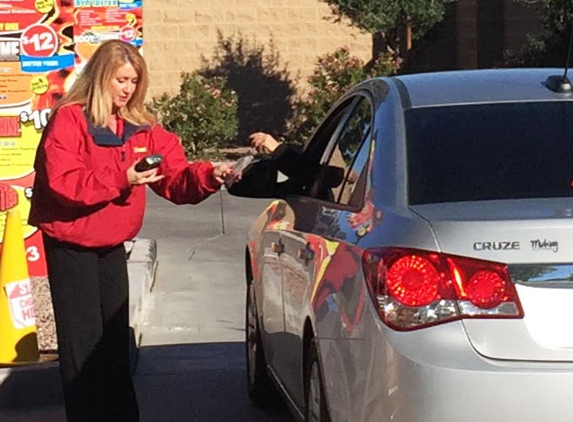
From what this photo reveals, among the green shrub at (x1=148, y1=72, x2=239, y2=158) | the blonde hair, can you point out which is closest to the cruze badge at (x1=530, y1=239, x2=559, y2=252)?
the blonde hair

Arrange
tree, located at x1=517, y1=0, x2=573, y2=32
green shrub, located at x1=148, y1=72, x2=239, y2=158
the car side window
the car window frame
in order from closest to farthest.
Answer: the car window frame
the car side window
tree, located at x1=517, y1=0, x2=573, y2=32
green shrub, located at x1=148, y1=72, x2=239, y2=158

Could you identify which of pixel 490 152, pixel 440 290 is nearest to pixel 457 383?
pixel 440 290

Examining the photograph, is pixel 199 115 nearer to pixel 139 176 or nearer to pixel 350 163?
pixel 139 176

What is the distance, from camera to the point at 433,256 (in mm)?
3865

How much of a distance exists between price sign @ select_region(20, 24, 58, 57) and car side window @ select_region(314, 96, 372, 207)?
433 centimetres

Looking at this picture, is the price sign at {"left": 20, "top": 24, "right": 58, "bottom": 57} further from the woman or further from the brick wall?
the brick wall

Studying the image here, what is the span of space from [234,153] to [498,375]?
1586 centimetres

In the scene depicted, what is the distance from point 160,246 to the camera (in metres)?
12.4

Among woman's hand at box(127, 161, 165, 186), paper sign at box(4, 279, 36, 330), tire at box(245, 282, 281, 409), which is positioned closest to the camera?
woman's hand at box(127, 161, 165, 186)

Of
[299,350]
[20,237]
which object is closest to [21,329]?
[20,237]

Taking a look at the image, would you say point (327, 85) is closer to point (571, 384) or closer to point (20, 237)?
point (20, 237)

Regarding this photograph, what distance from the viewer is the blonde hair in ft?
18.1

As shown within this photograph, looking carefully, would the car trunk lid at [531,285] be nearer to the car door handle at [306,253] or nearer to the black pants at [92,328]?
the car door handle at [306,253]

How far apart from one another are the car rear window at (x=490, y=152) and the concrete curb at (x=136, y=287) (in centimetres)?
292
